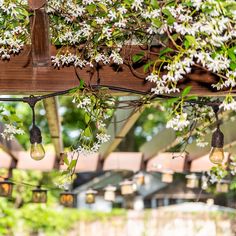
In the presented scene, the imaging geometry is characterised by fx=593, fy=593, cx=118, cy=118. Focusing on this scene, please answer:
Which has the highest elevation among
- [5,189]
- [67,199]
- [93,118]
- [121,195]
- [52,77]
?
[52,77]

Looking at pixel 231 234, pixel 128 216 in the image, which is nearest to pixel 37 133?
pixel 231 234

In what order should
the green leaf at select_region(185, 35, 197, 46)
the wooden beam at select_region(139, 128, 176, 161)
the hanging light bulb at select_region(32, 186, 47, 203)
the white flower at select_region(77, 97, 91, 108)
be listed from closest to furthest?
the green leaf at select_region(185, 35, 197, 46) → the white flower at select_region(77, 97, 91, 108) → the wooden beam at select_region(139, 128, 176, 161) → the hanging light bulb at select_region(32, 186, 47, 203)

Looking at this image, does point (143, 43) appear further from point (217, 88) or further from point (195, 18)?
point (195, 18)

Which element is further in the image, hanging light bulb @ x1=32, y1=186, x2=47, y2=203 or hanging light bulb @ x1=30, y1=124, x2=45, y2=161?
hanging light bulb @ x1=32, y1=186, x2=47, y2=203

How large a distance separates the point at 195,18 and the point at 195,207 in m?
7.29

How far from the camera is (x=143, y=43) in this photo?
2.38 meters

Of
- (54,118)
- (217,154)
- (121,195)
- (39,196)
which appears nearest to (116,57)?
(217,154)

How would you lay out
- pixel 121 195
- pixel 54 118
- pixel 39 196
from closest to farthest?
pixel 54 118, pixel 39 196, pixel 121 195

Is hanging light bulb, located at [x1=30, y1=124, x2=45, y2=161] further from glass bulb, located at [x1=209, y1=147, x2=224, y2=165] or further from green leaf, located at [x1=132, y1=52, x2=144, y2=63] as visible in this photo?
glass bulb, located at [x1=209, y1=147, x2=224, y2=165]

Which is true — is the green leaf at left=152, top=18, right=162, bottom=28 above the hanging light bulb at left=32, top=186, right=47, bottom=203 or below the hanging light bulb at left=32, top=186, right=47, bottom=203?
above

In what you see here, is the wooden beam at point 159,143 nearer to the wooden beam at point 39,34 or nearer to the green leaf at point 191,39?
the wooden beam at point 39,34

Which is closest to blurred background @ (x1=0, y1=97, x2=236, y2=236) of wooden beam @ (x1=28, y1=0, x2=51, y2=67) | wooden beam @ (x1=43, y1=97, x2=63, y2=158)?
wooden beam @ (x1=43, y1=97, x2=63, y2=158)

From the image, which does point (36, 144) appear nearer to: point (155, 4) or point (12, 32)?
point (12, 32)

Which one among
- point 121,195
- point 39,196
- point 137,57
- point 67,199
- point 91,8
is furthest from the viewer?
point 121,195
